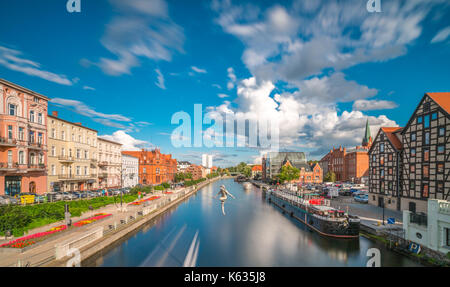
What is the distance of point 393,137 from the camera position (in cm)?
3111

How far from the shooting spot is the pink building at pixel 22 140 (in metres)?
25.9

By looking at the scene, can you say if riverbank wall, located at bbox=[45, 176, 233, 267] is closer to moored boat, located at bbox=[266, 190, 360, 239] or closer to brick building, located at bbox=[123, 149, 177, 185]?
moored boat, located at bbox=[266, 190, 360, 239]

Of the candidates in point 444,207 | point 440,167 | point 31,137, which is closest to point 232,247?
point 444,207

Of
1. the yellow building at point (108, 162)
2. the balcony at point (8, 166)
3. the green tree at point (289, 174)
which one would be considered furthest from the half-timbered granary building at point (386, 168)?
the yellow building at point (108, 162)

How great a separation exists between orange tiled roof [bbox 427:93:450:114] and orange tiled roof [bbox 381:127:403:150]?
7.76 metres

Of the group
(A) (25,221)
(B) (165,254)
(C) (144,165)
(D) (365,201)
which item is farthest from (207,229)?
(C) (144,165)

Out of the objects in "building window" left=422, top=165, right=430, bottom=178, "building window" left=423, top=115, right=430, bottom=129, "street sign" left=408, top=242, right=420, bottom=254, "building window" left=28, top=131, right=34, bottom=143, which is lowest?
"street sign" left=408, top=242, right=420, bottom=254

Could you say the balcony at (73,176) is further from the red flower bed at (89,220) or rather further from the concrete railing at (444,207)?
the concrete railing at (444,207)

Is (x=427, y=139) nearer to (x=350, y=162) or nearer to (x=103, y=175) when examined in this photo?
(x=350, y=162)

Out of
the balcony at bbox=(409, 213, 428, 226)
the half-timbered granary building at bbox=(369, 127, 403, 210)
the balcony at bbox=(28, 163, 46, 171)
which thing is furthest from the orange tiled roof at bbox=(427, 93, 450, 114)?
the balcony at bbox=(28, 163, 46, 171)

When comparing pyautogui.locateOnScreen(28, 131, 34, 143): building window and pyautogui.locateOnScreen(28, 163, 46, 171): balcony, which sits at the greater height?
pyautogui.locateOnScreen(28, 131, 34, 143): building window

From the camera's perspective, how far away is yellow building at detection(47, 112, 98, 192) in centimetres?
3381

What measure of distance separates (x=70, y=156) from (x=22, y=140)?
33.4ft

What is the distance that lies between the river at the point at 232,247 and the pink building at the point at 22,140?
695 inches
